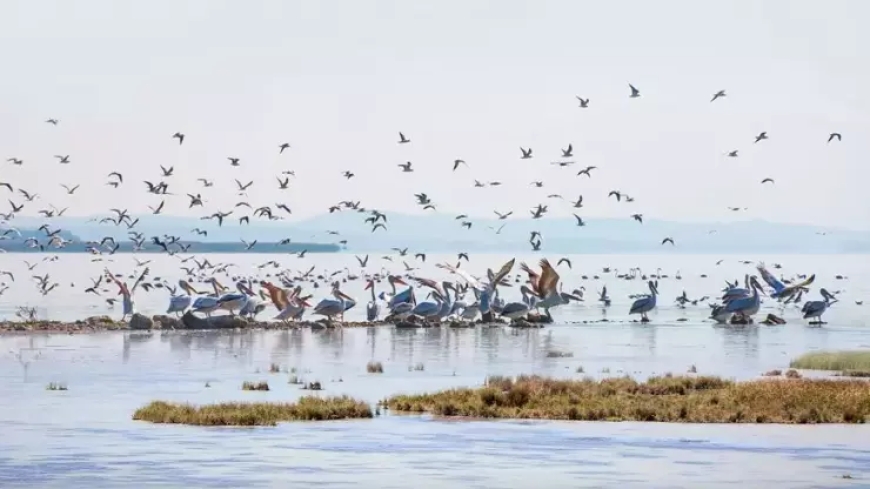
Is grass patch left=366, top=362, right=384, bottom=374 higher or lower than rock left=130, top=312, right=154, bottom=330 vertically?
lower

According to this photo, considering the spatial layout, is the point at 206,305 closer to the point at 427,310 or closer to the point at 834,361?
the point at 427,310

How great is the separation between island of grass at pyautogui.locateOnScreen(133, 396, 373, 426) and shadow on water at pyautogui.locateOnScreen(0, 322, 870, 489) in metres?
0.39

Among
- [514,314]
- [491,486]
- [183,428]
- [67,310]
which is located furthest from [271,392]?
[67,310]

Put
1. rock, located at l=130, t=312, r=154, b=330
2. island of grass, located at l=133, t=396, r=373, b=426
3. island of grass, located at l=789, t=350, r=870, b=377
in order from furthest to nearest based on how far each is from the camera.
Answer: rock, located at l=130, t=312, r=154, b=330, island of grass, located at l=789, t=350, r=870, b=377, island of grass, located at l=133, t=396, r=373, b=426

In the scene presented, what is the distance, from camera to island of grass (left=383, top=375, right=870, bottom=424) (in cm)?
2758

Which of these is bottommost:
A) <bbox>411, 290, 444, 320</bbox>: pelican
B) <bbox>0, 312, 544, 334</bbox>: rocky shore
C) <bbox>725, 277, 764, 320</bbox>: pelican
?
<bbox>0, 312, 544, 334</bbox>: rocky shore

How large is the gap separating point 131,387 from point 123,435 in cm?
808

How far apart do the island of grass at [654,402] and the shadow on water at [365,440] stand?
1.63 ft

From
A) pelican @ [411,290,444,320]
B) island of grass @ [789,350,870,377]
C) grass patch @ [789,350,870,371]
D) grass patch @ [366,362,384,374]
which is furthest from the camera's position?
pelican @ [411,290,444,320]

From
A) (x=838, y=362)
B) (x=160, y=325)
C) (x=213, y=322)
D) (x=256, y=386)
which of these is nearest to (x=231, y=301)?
(x=213, y=322)

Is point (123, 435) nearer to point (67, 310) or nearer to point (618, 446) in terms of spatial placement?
point (618, 446)

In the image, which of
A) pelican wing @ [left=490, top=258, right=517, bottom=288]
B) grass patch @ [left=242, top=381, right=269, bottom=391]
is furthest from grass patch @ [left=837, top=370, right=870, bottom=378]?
pelican wing @ [left=490, top=258, right=517, bottom=288]

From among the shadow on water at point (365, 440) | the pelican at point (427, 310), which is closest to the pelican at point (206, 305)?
the pelican at point (427, 310)

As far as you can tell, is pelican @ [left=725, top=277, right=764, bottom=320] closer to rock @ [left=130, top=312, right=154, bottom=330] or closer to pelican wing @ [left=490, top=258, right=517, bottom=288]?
pelican wing @ [left=490, top=258, right=517, bottom=288]
